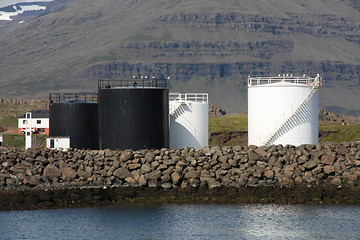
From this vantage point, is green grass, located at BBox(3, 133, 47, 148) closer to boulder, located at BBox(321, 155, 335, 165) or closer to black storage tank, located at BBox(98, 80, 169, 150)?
black storage tank, located at BBox(98, 80, 169, 150)

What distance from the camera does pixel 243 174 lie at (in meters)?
55.9

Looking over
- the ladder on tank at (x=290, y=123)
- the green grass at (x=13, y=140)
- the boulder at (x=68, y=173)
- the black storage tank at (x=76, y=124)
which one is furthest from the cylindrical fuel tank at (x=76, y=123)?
the green grass at (x=13, y=140)

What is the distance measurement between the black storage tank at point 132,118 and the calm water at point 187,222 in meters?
10.8

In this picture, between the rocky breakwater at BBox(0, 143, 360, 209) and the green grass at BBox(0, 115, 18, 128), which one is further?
the green grass at BBox(0, 115, 18, 128)

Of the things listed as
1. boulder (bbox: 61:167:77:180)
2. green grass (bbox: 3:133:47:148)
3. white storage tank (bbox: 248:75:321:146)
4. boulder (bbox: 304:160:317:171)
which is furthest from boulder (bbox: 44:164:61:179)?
green grass (bbox: 3:133:47:148)

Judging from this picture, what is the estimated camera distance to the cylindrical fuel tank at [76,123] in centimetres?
6500

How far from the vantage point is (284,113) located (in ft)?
210

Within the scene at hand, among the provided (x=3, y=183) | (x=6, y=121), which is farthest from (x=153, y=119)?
(x=6, y=121)

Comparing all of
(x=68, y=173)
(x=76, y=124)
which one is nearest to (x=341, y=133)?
(x=76, y=124)

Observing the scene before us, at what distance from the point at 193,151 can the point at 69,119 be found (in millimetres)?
12953

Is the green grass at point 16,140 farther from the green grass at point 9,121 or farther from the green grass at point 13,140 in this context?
the green grass at point 9,121

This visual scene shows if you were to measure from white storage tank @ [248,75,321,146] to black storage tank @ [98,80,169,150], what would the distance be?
9.14m

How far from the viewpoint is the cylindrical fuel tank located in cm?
6500

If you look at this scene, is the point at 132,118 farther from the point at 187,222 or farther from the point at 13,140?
the point at 13,140
